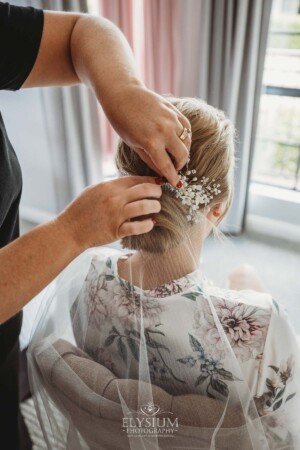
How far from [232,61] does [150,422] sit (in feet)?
6.08

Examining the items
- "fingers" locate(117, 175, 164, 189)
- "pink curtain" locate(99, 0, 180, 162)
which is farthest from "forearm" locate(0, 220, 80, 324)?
"pink curtain" locate(99, 0, 180, 162)

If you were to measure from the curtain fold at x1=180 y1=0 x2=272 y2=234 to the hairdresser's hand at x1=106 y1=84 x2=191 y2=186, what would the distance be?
1.31 metres

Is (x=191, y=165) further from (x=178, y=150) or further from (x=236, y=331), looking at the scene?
(x=236, y=331)

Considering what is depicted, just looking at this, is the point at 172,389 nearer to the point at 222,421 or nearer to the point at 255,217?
the point at 222,421

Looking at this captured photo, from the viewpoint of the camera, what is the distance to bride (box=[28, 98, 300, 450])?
0.80 meters

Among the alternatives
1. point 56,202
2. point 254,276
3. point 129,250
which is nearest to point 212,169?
point 129,250

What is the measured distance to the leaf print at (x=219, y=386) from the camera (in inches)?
32.2

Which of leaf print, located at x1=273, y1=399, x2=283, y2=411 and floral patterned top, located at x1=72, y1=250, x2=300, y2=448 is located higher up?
floral patterned top, located at x1=72, y1=250, x2=300, y2=448

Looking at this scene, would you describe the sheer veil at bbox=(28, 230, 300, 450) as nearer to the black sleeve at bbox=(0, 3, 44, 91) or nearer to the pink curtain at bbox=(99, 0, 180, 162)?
the black sleeve at bbox=(0, 3, 44, 91)

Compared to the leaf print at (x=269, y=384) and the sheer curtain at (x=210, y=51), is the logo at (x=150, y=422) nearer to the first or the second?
the leaf print at (x=269, y=384)

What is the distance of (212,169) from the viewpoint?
89 cm

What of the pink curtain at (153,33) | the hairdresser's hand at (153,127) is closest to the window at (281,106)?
the pink curtain at (153,33)

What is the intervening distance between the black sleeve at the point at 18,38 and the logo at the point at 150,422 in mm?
781

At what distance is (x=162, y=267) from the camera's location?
892mm
